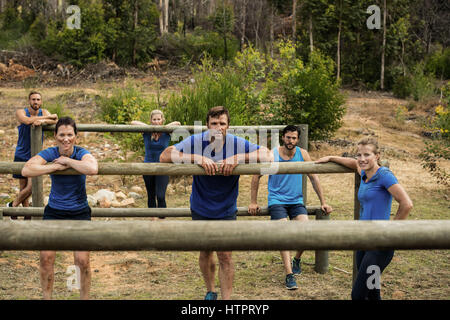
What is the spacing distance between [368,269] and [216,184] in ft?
3.73

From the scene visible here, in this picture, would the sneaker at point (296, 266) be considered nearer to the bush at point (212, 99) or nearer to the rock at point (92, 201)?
the rock at point (92, 201)

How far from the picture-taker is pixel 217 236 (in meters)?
1.67

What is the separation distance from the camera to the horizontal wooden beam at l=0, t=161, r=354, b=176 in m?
2.99

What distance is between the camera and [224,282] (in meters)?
3.53

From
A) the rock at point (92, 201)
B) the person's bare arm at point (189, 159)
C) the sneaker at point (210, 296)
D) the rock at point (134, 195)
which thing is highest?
the person's bare arm at point (189, 159)

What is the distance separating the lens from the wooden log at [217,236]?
1.67 meters

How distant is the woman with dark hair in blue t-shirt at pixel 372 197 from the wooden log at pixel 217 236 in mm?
1487

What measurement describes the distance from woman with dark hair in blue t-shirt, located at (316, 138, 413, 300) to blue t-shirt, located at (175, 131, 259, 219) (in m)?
0.60

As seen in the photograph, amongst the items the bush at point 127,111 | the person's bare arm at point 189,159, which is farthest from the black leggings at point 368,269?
the bush at point 127,111

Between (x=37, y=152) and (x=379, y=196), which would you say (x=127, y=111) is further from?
(x=379, y=196)

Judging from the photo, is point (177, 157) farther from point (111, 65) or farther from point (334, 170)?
point (111, 65)

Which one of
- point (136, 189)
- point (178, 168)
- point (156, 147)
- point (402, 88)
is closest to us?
point (178, 168)

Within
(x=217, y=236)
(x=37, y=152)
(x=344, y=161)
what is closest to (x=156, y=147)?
(x=37, y=152)
